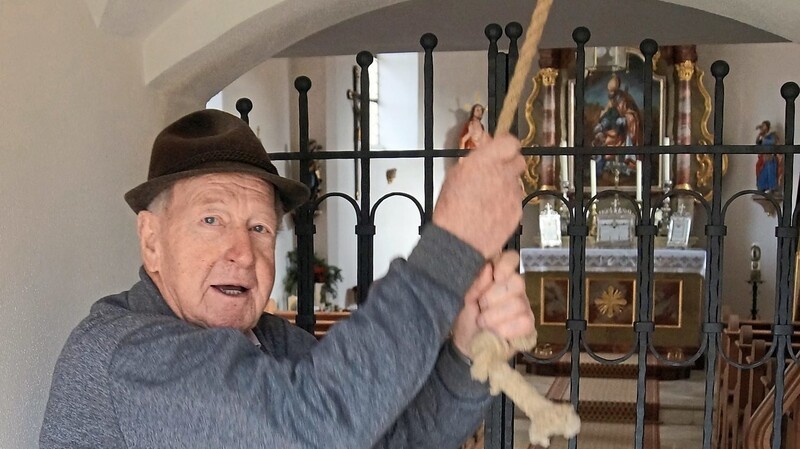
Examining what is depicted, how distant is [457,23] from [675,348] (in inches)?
193

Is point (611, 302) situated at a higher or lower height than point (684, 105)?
lower

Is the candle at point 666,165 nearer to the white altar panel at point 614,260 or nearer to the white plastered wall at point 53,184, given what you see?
the white altar panel at point 614,260

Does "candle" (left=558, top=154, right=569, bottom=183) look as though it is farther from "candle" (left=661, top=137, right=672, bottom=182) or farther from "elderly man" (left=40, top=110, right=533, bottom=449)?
"elderly man" (left=40, top=110, right=533, bottom=449)

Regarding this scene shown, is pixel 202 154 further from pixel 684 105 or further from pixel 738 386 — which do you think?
pixel 684 105

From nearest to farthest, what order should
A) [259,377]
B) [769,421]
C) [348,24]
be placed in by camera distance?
1. [259,377]
2. [348,24]
3. [769,421]

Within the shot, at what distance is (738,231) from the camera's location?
7227 millimetres

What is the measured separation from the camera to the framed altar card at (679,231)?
675 centimetres

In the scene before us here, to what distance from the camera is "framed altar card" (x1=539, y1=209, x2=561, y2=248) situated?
6824 millimetres

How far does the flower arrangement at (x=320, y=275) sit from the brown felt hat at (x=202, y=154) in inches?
218

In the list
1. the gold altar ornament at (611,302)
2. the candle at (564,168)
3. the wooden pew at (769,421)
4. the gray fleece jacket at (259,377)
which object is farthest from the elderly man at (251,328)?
the candle at (564,168)

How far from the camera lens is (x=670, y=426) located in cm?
522

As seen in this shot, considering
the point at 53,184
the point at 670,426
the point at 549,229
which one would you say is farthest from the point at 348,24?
the point at 549,229

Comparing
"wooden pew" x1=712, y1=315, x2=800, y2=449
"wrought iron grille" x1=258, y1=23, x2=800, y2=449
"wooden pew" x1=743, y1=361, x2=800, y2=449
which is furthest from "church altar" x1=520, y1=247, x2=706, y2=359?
"wrought iron grille" x1=258, y1=23, x2=800, y2=449

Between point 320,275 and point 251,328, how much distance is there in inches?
238
